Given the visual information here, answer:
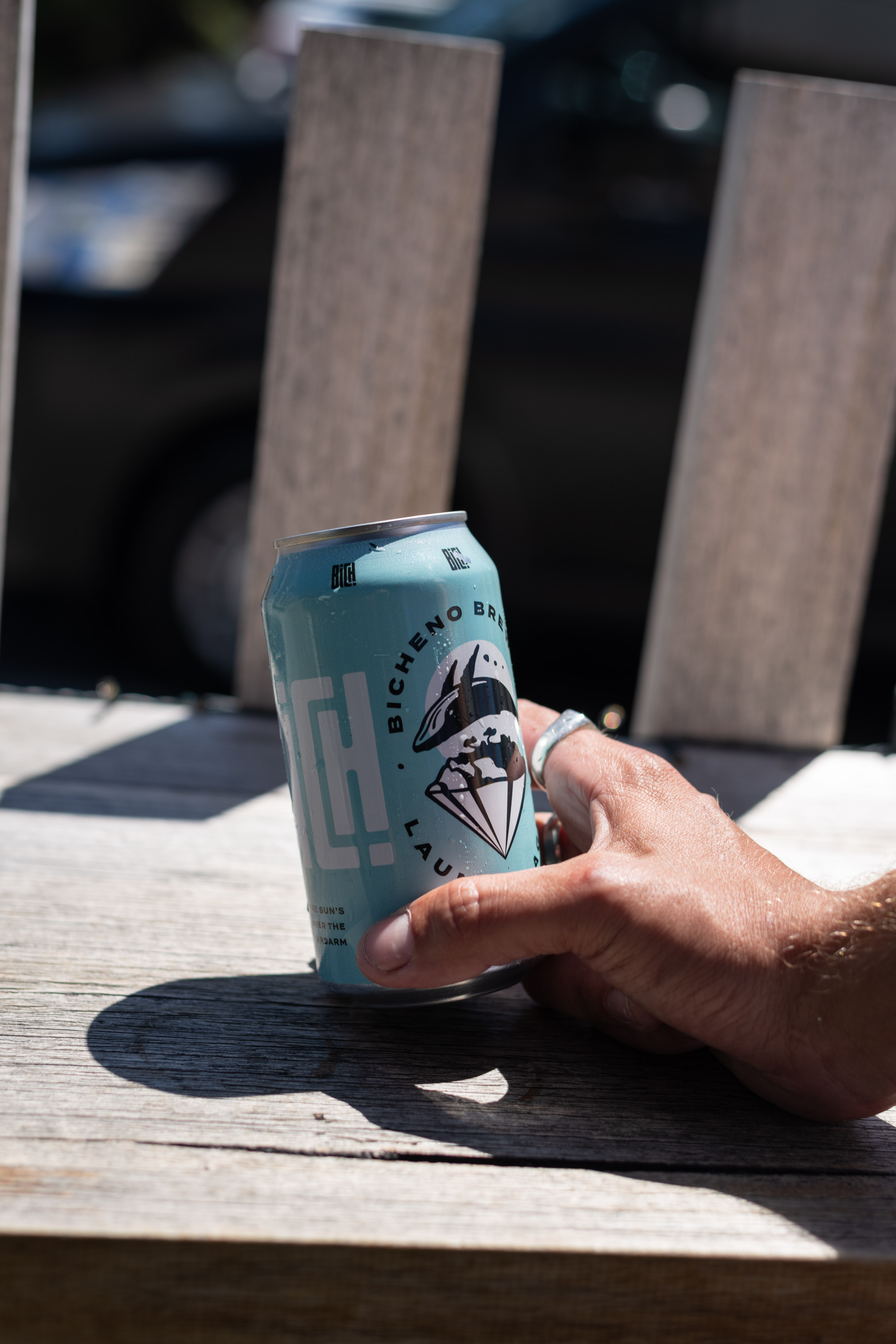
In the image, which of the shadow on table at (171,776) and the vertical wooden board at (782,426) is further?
A: the vertical wooden board at (782,426)

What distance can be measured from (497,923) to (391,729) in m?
0.17

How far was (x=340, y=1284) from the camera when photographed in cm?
72

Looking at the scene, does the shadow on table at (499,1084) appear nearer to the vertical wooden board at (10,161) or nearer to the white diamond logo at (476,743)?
the white diamond logo at (476,743)

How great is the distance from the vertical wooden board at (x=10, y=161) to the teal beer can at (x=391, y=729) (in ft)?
3.55

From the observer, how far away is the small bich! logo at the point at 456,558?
37.3 inches

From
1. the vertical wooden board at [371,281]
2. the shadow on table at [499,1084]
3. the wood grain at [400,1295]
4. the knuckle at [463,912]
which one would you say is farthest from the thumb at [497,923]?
the vertical wooden board at [371,281]

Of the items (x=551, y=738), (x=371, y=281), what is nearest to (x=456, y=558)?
(x=551, y=738)

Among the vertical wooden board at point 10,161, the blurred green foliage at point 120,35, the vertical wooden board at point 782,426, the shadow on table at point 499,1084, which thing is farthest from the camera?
the blurred green foliage at point 120,35

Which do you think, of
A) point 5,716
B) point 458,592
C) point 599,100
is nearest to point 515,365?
point 599,100

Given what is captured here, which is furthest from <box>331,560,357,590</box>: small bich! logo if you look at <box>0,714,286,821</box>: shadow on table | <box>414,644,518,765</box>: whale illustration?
<box>0,714,286,821</box>: shadow on table

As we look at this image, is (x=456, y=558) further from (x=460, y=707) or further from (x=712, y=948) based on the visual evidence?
(x=712, y=948)

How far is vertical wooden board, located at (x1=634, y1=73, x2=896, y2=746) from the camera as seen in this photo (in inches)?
73.2

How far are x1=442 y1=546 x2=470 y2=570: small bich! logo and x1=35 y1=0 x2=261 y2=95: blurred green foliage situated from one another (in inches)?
480

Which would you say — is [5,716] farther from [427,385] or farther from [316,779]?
[316,779]
